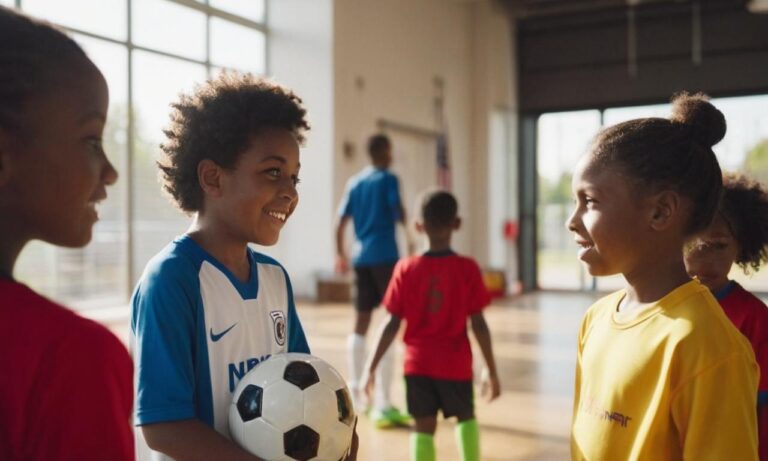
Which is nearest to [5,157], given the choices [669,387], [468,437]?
[669,387]

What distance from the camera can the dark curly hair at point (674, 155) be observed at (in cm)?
109

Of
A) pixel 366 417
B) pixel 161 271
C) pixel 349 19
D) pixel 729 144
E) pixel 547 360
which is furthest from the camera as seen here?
pixel 729 144

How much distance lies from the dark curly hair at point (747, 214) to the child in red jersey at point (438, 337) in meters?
0.98

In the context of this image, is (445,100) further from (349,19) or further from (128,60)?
(128,60)

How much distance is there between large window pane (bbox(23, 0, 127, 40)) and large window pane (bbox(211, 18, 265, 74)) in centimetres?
136

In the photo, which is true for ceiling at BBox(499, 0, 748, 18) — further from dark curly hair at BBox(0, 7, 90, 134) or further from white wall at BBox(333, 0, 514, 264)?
dark curly hair at BBox(0, 7, 90, 134)

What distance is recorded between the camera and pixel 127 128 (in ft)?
22.5

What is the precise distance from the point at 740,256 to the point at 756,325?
7.7 inches

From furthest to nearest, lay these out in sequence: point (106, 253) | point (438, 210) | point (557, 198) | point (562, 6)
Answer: point (557, 198), point (562, 6), point (106, 253), point (438, 210)

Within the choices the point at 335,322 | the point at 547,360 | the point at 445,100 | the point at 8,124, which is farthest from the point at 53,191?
the point at 445,100

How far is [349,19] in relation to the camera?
8.62 meters

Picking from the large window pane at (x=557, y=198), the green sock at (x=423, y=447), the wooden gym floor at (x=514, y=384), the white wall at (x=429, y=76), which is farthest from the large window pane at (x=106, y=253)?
the large window pane at (x=557, y=198)

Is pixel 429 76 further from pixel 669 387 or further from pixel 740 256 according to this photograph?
pixel 669 387

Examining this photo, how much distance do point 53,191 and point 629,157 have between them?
82 centimetres
